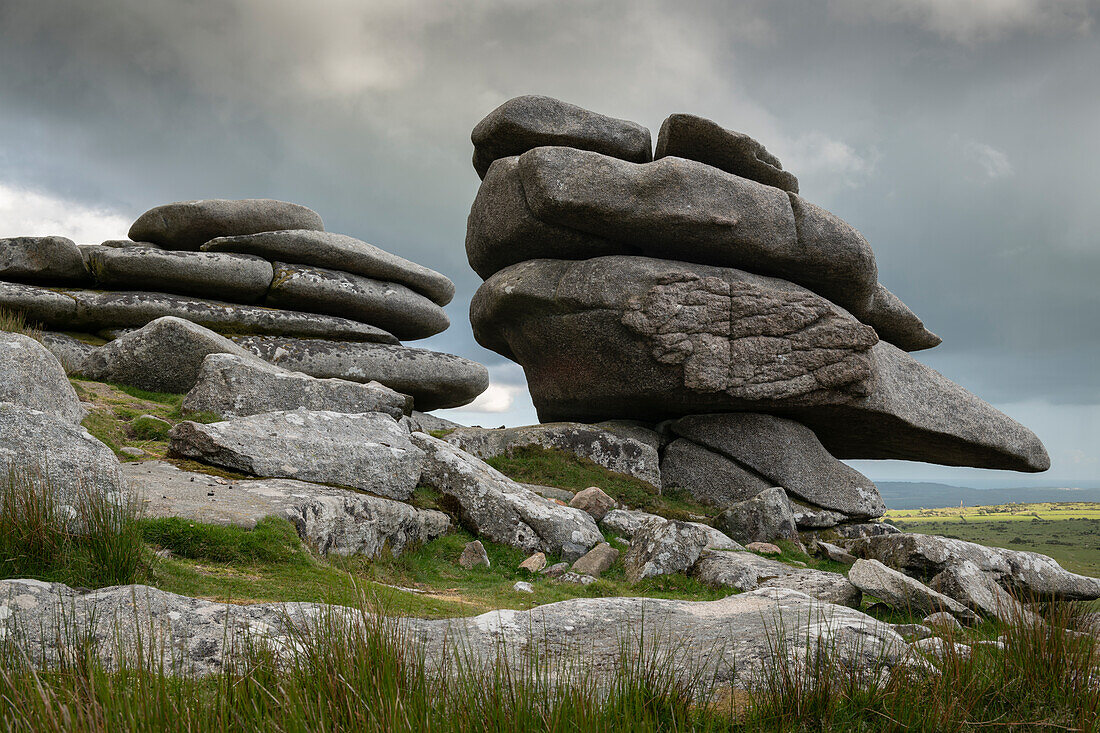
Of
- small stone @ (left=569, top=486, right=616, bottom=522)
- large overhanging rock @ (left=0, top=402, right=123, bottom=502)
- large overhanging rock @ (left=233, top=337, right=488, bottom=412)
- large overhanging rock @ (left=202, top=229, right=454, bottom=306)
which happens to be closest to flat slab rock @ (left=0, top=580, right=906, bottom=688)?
large overhanging rock @ (left=0, top=402, right=123, bottom=502)

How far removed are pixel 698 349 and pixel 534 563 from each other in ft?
29.9

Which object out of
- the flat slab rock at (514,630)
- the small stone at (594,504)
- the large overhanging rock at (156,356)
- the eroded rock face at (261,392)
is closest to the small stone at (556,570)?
the small stone at (594,504)

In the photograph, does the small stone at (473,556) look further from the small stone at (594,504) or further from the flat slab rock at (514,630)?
the flat slab rock at (514,630)

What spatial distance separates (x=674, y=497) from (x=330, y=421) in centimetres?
972

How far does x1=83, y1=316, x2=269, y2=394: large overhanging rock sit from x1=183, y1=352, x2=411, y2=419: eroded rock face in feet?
4.74

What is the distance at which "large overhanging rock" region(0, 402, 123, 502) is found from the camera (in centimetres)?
549

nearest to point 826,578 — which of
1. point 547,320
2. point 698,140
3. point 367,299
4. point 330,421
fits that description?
point 330,421

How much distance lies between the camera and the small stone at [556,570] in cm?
857

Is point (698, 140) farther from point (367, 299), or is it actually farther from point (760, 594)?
point (760, 594)

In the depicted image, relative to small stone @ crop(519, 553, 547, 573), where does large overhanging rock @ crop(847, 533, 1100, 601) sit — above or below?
below

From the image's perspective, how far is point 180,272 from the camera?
18.6m

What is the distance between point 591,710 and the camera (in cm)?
257

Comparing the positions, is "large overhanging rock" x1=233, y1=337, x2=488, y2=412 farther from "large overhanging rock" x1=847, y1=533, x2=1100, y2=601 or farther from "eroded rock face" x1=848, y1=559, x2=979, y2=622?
"eroded rock face" x1=848, y1=559, x2=979, y2=622

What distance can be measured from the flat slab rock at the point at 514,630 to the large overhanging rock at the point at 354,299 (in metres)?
16.2
